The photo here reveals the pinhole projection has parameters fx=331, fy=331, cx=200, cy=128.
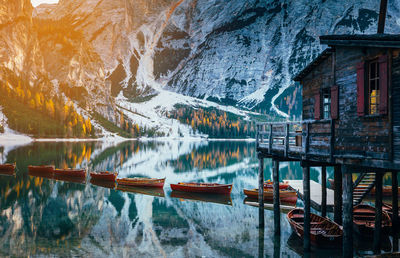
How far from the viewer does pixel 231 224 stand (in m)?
28.0

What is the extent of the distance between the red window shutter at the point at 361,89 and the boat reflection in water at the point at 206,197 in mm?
24320

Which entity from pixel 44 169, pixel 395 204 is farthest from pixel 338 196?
pixel 44 169

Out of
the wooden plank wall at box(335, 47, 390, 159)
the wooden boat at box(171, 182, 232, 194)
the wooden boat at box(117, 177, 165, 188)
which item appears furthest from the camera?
the wooden boat at box(117, 177, 165, 188)

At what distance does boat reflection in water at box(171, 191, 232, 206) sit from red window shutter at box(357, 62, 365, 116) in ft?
79.8

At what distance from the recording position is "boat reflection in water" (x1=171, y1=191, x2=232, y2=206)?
38375mm

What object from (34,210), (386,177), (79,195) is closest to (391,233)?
(34,210)

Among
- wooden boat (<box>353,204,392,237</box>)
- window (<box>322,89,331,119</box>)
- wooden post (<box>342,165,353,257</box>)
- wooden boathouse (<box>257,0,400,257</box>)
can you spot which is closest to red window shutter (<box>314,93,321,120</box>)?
wooden boathouse (<box>257,0,400,257</box>)

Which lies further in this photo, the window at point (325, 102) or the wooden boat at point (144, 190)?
the wooden boat at point (144, 190)

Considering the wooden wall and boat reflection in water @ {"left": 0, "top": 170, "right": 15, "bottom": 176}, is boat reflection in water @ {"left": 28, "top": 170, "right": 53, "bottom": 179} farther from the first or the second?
the wooden wall

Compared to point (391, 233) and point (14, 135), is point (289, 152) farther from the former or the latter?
point (14, 135)

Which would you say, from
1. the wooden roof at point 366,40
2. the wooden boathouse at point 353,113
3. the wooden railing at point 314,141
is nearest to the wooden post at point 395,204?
the wooden boathouse at point 353,113

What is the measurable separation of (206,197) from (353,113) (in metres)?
27.0

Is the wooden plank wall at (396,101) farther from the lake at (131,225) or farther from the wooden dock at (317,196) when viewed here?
the wooden dock at (317,196)

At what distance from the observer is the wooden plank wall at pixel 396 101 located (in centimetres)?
1327
